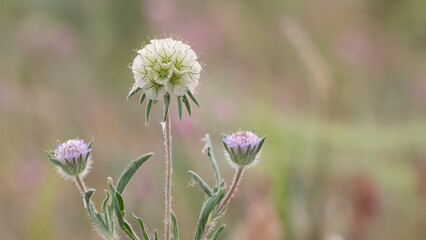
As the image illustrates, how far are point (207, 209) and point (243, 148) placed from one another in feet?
0.39

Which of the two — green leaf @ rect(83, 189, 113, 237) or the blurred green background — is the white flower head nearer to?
green leaf @ rect(83, 189, 113, 237)

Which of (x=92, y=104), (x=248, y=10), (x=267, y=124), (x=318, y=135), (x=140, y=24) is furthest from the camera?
(x=248, y=10)

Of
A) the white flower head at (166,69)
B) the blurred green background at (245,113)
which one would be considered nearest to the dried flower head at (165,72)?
the white flower head at (166,69)

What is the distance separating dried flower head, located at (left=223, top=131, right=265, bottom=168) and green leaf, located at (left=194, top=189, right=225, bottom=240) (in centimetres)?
7

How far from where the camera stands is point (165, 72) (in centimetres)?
104

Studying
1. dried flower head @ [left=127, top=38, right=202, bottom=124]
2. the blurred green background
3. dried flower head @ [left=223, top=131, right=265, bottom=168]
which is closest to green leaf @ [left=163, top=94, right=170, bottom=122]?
dried flower head @ [left=127, top=38, right=202, bottom=124]

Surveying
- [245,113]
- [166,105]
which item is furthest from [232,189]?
[245,113]

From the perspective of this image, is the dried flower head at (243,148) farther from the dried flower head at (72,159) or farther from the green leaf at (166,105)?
the dried flower head at (72,159)

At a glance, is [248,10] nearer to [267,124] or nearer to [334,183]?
[334,183]

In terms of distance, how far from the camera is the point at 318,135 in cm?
277

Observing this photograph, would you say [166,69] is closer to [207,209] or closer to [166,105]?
[166,105]

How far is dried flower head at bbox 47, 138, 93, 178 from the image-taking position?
3.51 feet

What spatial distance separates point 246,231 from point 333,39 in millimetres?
2501

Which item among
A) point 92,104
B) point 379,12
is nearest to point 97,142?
point 92,104
